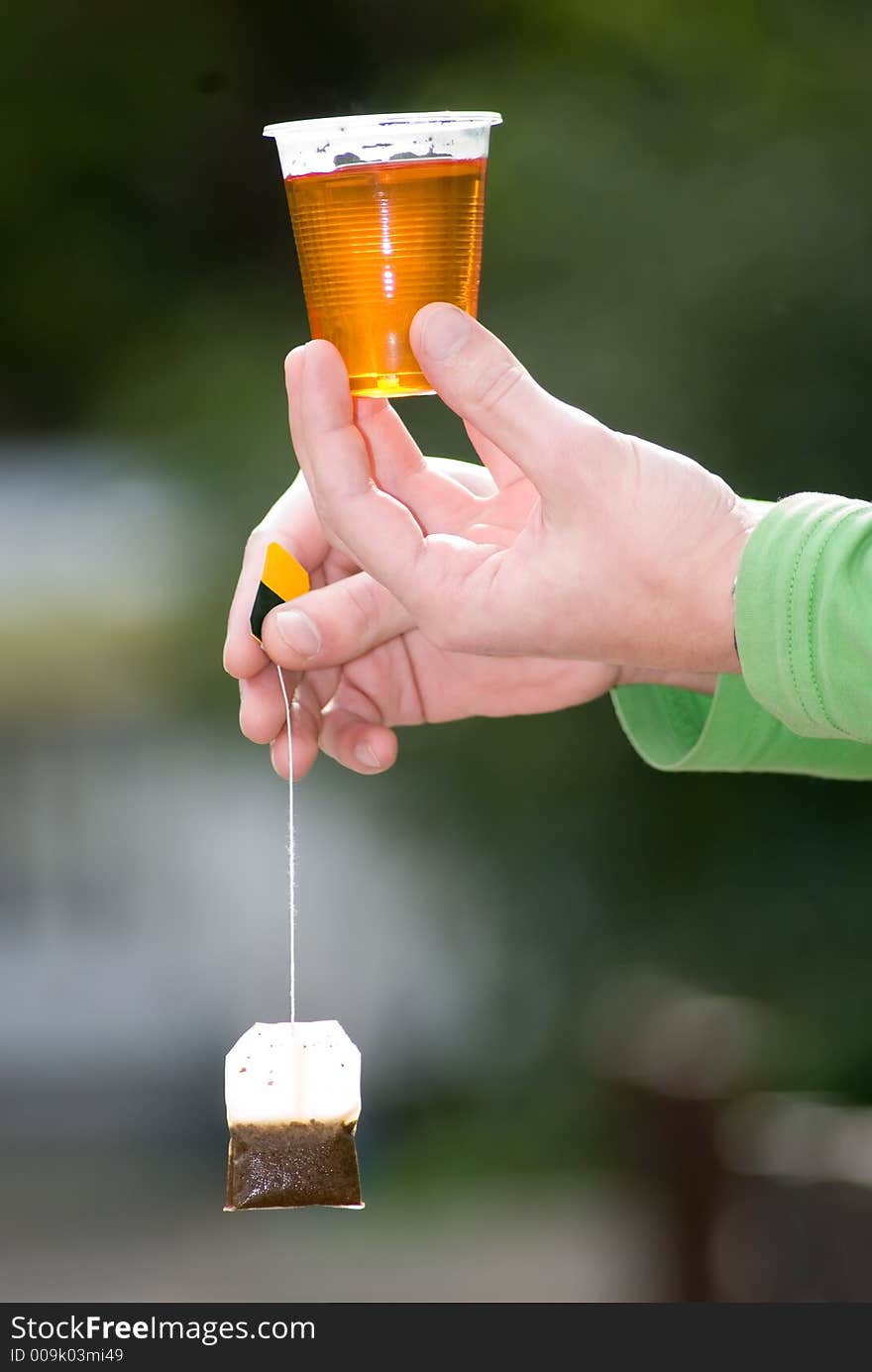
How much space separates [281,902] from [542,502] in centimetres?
230

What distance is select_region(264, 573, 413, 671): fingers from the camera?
3.99 ft

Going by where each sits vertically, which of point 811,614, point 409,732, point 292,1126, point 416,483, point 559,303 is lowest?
point 292,1126

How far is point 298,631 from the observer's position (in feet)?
4.00

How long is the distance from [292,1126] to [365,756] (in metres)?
0.38

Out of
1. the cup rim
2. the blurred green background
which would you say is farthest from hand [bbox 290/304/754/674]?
the blurred green background

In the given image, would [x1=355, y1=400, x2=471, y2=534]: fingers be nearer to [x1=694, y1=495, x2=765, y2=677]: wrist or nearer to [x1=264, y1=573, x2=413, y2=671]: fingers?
Answer: [x1=264, y1=573, x2=413, y2=671]: fingers

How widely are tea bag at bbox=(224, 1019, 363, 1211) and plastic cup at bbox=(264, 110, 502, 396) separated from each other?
487 mm

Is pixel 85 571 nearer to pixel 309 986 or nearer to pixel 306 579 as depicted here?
pixel 309 986

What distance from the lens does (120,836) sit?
3186mm

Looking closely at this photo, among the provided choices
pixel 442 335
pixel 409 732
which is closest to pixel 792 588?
pixel 442 335

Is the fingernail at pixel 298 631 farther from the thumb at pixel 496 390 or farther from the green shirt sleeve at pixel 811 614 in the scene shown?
the green shirt sleeve at pixel 811 614

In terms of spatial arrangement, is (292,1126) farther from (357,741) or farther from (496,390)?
(496,390)

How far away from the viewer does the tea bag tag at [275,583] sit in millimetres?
1229

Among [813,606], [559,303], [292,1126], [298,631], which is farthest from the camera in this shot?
[559,303]
